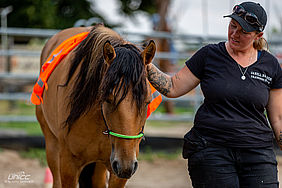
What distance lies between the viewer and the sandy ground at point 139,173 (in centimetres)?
479

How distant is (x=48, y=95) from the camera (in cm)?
342

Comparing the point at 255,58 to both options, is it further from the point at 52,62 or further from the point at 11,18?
the point at 11,18

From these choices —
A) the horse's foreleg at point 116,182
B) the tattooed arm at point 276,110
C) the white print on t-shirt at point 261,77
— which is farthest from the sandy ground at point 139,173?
the white print on t-shirt at point 261,77

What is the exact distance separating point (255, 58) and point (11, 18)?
44.8ft

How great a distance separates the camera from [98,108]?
2.59m

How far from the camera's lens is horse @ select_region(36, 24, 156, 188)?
218 centimetres

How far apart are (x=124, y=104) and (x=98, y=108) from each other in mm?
474

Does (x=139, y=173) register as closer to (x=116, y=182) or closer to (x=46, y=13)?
(x=116, y=182)

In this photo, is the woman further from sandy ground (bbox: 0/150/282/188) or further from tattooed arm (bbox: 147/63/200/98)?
sandy ground (bbox: 0/150/282/188)

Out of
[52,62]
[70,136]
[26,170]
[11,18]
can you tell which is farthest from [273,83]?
[11,18]

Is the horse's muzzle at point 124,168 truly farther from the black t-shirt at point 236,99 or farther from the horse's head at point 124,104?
the black t-shirt at point 236,99

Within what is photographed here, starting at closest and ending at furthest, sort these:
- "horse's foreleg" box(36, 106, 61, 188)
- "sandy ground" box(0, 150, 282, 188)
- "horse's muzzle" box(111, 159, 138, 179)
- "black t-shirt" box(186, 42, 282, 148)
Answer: "horse's muzzle" box(111, 159, 138, 179), "black t-shirt" box(186, 42, 282, 148), "horse's foreleg" box(36, 106, 61, 188), "sandy ground" box(0, 150, 282, 188)

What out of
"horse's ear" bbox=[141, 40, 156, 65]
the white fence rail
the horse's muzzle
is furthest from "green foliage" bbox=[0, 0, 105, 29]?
the horse's muzzle

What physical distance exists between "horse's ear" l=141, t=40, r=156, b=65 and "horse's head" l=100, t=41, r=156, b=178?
7 centimetres
